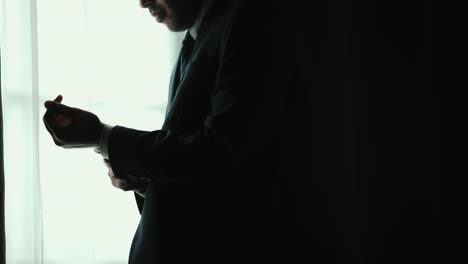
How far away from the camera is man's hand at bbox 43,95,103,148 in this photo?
34.4 inches

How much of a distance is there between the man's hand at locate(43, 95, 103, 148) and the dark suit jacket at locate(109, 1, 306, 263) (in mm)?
42

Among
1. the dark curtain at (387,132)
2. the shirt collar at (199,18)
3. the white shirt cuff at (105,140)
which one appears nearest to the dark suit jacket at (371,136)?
the dark curtain at (387,132)

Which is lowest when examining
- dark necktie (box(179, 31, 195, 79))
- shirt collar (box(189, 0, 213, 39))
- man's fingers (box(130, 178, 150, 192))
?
man's fingers (box(130, 178, 150, 192))

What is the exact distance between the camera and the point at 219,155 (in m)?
0.82

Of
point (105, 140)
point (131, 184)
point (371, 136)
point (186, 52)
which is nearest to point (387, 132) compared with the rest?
point (371, 136)

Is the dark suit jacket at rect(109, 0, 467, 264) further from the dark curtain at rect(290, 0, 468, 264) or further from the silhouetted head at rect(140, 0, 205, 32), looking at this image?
the silhouetted head at rect(140, 0, 205, 32)

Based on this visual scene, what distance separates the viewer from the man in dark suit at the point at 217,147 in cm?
82

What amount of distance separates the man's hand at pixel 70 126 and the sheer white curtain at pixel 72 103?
55 cm

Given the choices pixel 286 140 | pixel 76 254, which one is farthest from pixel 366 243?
pixel 76 254

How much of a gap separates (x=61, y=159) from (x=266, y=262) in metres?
0.73

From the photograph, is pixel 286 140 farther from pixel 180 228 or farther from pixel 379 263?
pixel 379 263

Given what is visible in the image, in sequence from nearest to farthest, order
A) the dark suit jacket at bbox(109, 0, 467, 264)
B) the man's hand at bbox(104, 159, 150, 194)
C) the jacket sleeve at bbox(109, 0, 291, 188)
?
the jacket sleeve at bbox(109, 0, 291, 188)
the man's hand at bbox(104, 159, 150, 194)
the dark suit jacket at bbox(109, 0, 467, 264)

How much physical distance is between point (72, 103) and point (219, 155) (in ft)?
2.60

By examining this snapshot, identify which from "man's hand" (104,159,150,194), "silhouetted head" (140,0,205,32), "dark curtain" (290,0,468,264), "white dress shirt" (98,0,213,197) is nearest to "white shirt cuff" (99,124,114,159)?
"white dress shirt" (98,0,213,197)
